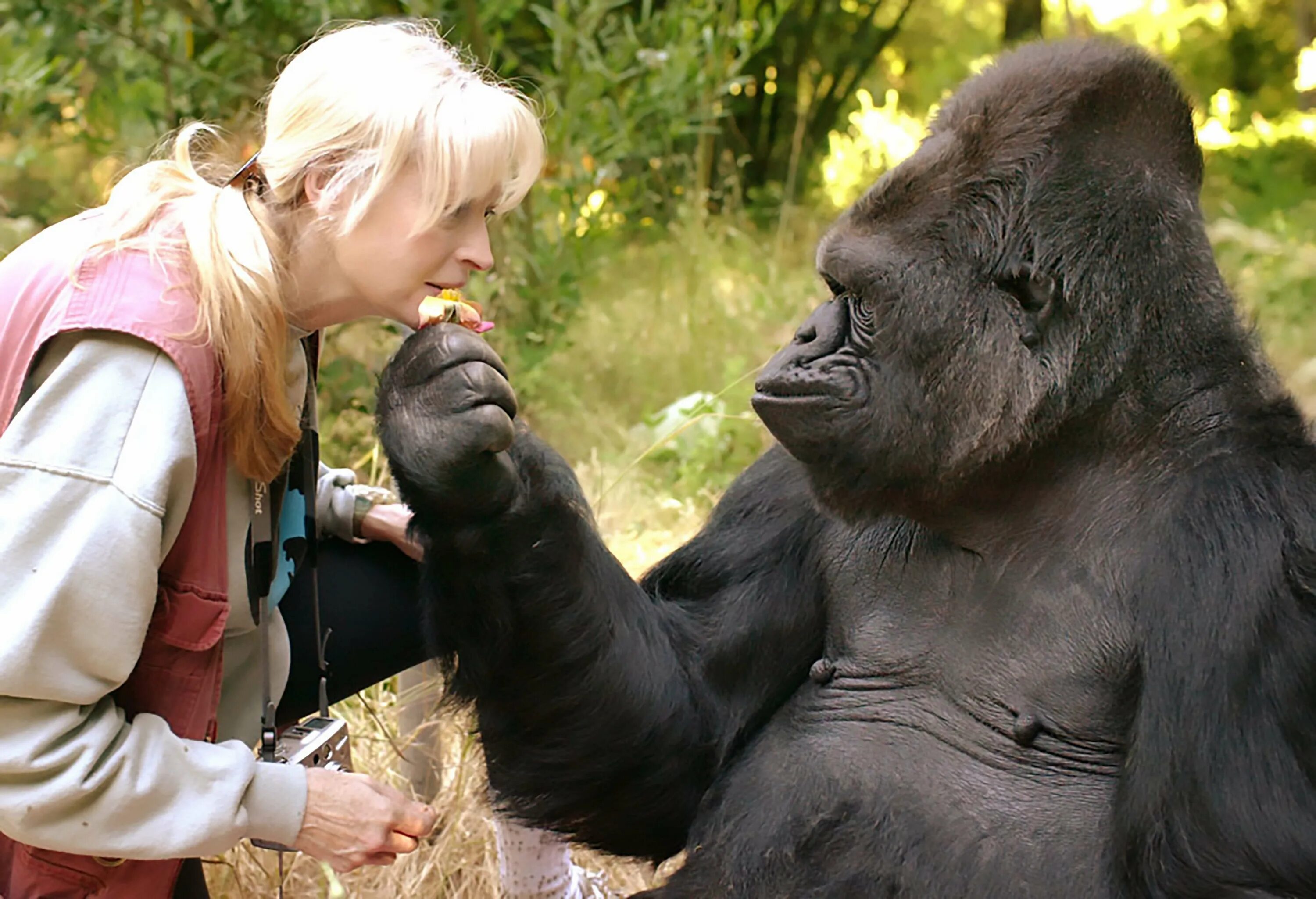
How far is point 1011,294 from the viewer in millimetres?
2051

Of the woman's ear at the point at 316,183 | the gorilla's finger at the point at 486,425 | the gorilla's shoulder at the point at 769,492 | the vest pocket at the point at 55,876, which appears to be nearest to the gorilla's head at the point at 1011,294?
the gorilla's shoulder at the point at 769,492

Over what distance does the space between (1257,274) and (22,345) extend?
690 cm

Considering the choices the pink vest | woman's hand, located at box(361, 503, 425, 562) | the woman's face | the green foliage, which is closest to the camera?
the pink vest

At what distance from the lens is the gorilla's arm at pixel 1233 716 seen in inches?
71.5

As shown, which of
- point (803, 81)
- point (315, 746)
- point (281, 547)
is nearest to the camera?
point (315, 746)

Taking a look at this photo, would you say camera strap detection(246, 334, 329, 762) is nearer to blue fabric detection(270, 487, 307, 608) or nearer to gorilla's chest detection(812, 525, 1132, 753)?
blue fabric detection(270, 487, 307, 608)

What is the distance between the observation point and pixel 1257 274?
748 cm

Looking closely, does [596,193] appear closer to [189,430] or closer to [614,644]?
A: [614,644]

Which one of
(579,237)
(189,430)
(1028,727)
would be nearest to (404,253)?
(189,430)

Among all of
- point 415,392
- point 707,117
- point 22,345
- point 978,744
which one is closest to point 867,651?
point 978,744

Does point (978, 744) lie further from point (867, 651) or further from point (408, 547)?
point (408, 547)

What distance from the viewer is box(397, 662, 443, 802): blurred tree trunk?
10.4 ft

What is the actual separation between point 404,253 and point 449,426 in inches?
11.1

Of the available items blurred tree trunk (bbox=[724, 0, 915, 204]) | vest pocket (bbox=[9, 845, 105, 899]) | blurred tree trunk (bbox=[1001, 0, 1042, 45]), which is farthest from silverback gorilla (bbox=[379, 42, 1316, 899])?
blurred tree trunk (bbox=[1001, 0, 1042, 45])
